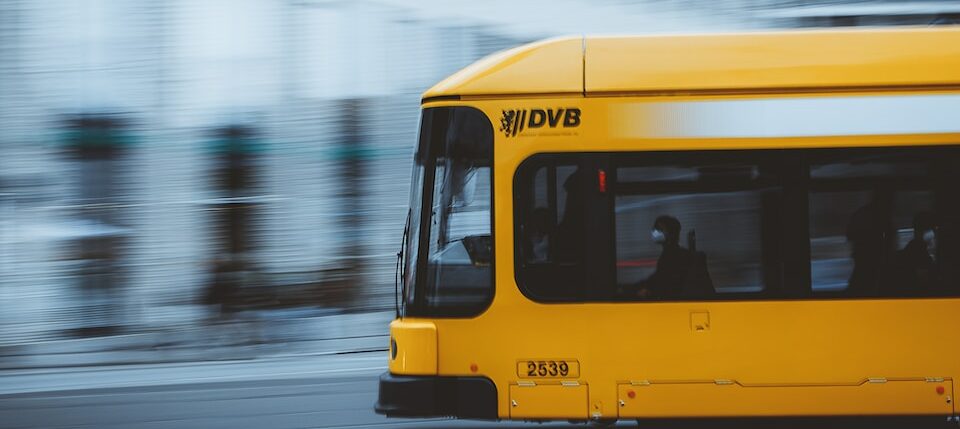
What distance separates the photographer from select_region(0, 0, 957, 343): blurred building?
42.7 ft

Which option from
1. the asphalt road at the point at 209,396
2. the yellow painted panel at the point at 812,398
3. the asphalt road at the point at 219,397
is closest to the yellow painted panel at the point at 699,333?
the yellow painted panel at the point at 812,398

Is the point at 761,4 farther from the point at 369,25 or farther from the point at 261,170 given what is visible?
the point at 261,170

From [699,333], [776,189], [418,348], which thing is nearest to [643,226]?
[699,333]

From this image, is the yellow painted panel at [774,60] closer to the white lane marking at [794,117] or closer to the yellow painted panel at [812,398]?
the white lane marking at [794,117]

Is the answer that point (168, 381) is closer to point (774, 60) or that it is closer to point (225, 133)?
point (225, 133)

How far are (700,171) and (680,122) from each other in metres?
0.31

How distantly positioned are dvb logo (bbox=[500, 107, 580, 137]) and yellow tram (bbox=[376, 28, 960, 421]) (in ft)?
0.04

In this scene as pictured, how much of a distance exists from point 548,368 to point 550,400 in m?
0.19

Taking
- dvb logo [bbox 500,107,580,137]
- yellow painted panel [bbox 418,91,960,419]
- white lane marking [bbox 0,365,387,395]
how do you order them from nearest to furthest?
yellow painted panel [bbox 418,91,960,419] < dvb logo [bbox 500,107,580,137] < white lane marking [bbox 0,365,387,395]

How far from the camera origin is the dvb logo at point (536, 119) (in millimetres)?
6242

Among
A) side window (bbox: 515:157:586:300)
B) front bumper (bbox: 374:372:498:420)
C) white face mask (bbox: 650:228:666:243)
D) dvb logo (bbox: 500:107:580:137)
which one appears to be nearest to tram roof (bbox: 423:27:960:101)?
dvb logo (bbox: 500:107:580:137)

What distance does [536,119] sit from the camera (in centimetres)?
625

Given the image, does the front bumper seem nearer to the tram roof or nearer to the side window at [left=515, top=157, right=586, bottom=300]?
the side window at [left=515, top=157, right=586, bottom=300]

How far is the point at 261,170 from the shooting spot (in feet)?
44.8
